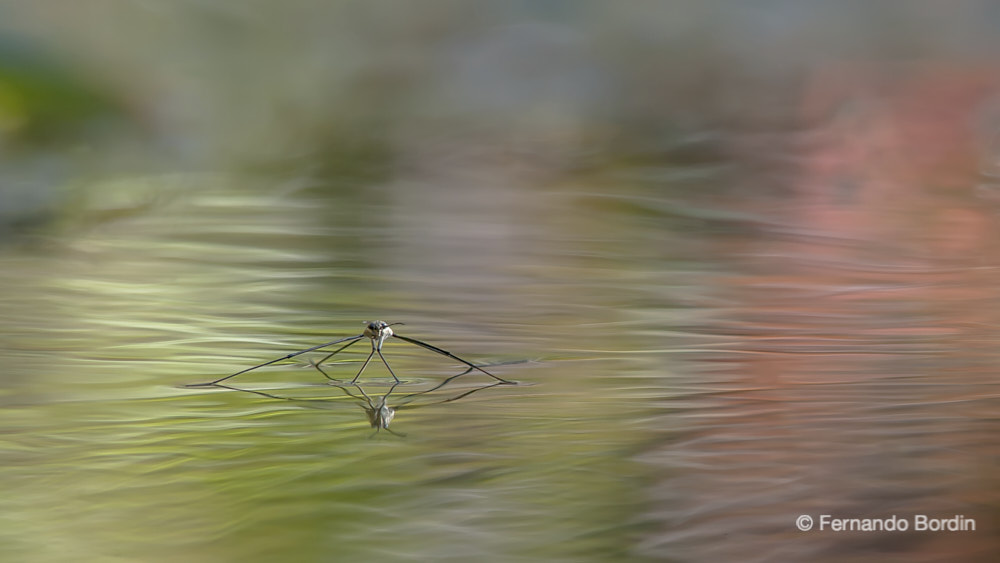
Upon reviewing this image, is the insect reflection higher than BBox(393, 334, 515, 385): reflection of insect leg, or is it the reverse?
BBox(393, 334, 515, 385): reflection of insect leg

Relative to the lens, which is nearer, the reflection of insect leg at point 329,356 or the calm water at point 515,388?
the calm water at point 515,388

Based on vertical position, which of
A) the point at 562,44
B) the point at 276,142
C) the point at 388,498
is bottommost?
the point at 388,498

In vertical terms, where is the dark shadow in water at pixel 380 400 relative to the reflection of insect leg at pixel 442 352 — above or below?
below

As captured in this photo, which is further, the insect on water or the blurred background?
the insect on water

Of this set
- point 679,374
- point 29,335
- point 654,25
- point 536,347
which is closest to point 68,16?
point 654,25

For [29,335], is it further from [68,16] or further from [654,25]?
[654,25]

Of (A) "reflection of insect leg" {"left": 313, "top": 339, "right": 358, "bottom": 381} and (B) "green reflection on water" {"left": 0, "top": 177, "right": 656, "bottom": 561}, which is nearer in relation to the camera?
(B) "green reflection on water" {"left": 0, "top": 177, "right": 656, "bottom": 561}

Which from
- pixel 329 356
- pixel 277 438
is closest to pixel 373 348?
pixel 329 356

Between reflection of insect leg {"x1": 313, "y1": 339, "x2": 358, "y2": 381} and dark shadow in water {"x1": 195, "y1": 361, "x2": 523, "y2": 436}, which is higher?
reflection of insect leg {"x1": 313, "y1": 339, "x2": 358, "y2": 381}
